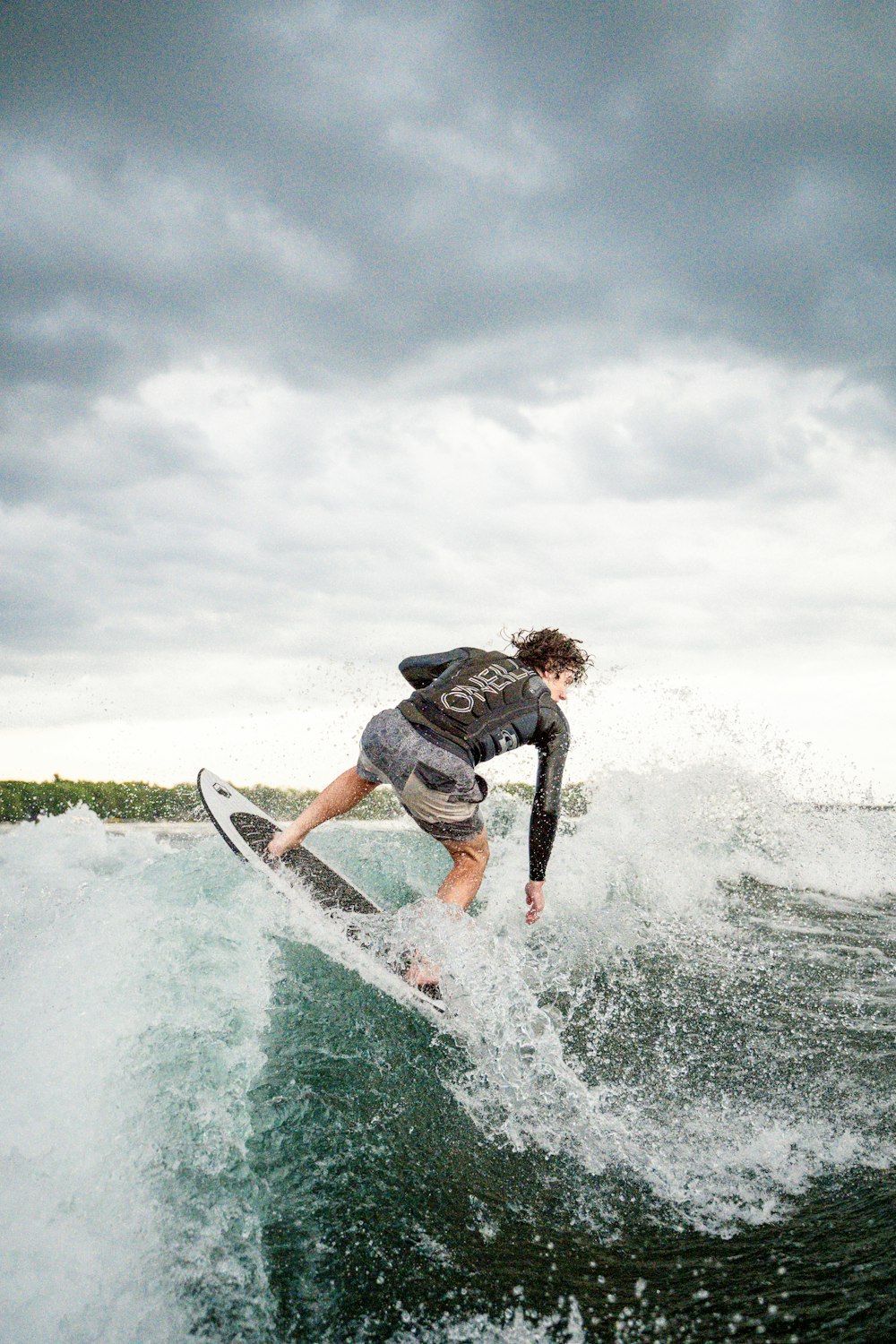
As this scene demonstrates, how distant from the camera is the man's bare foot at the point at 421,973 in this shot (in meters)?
4.12

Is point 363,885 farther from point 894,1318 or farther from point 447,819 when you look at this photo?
point 894,1318

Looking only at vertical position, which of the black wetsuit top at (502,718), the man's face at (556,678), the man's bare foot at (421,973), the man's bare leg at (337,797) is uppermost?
the man's face at (556,678)

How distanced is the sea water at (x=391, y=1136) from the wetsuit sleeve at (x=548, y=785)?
696 millimetres

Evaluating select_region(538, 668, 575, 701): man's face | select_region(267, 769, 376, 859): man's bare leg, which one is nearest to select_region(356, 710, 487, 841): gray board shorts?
select_region(267, 769, 376, 859): man's bare leg

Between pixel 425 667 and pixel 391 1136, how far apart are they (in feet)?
8.72

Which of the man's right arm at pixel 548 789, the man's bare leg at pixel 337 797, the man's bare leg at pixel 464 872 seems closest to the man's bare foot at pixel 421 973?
the man's bare leg at pixel 464 872

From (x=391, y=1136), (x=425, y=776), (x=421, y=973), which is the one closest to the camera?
(x=391, y=1136)

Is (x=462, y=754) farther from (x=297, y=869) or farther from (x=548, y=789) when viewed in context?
(x=297, y=869)

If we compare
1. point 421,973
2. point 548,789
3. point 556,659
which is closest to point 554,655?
point 556,659

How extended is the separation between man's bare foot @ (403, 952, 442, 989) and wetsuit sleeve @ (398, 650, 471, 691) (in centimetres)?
162

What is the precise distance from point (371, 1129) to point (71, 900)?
1715 mm

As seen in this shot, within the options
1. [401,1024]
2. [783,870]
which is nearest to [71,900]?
[401,1024]

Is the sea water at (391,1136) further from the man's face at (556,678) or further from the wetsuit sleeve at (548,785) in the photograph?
the man's face at (556,678)

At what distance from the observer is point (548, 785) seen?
4.64 metres
